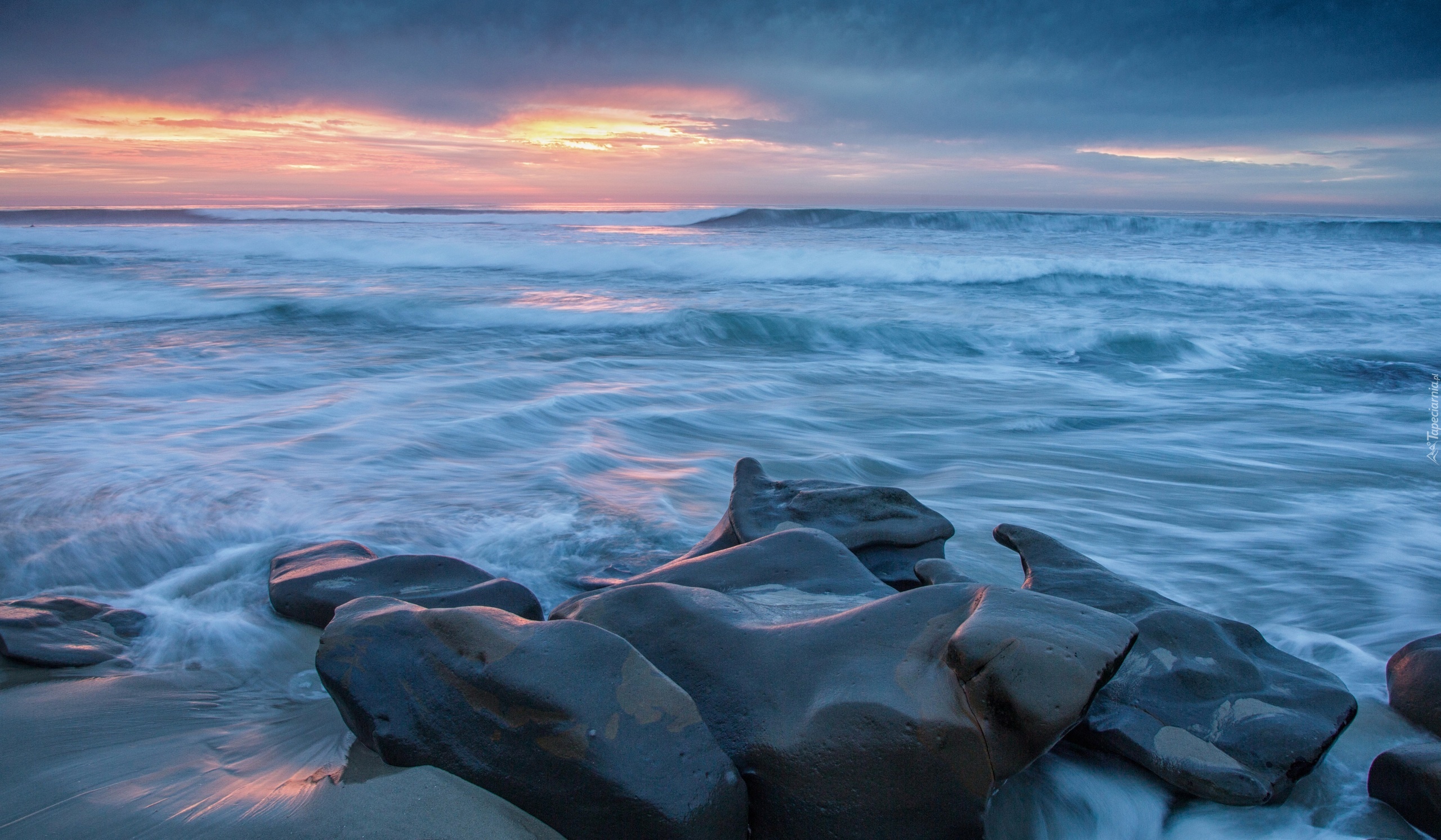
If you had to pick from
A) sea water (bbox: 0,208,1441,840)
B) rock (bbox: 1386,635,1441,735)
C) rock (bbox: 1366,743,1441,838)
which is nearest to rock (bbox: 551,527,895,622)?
sea water (bbox: 0,208,1441,840)

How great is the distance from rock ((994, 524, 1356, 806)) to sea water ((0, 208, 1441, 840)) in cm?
7

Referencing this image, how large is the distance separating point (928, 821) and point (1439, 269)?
19.9 meters

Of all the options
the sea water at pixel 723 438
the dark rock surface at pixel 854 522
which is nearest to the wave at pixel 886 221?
the sea water at pixel 723 438

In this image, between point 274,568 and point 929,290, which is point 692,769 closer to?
point 274,568

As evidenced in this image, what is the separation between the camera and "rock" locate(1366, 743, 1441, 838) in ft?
5.75

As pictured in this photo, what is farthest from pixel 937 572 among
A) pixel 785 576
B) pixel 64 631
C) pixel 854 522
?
pixel 64 631

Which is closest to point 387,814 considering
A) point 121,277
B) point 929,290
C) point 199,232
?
point 929,290

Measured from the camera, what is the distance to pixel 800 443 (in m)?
5.34

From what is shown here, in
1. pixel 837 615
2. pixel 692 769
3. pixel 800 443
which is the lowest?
pixel 800 443

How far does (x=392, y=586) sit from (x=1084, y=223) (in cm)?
3120

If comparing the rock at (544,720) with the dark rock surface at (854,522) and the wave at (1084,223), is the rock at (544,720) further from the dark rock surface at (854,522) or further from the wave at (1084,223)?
the wave at (1084,223)

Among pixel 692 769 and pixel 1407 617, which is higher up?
pixel 692 769

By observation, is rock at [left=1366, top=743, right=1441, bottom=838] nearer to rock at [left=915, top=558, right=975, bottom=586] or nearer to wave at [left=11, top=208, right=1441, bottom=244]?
rock at [left=915, top=558, right=975, bottom=586]

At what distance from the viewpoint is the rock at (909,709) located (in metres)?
1.52
